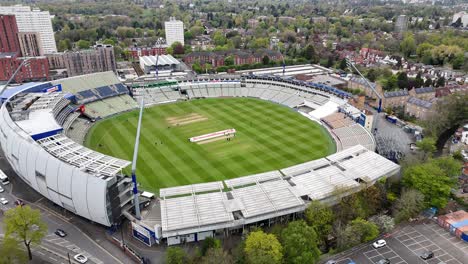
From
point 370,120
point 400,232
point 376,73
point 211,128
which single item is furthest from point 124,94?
point 376,73

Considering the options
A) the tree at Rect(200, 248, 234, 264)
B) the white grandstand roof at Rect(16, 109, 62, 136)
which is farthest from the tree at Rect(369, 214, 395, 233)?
the white grandstand roof at Rect(16, 109, 62, 136)

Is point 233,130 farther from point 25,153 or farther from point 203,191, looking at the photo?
point 25,153

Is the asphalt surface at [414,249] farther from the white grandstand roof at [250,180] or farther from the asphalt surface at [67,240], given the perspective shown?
A: the asphalt surface at [67,240]

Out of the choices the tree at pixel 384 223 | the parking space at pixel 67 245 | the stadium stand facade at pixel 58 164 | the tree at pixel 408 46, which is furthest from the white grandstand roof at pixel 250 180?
the tree at pixel 408 46

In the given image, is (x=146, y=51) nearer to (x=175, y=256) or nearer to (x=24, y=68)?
(x=24, y=68)

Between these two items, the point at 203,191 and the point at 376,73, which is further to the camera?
the point at 376,73

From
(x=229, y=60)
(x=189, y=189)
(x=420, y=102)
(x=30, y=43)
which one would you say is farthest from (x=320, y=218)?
(x=30, y=43)
